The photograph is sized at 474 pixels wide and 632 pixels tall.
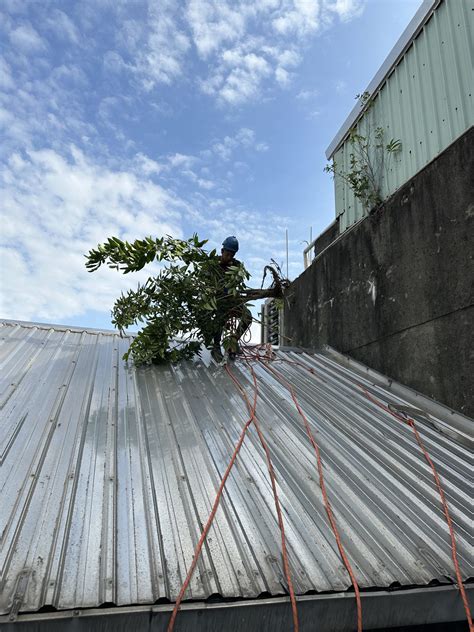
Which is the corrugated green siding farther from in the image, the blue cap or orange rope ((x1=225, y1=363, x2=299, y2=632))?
orange rope ((x1=225, y1=363, x2=299, y2=632))

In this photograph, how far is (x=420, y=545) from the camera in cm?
242

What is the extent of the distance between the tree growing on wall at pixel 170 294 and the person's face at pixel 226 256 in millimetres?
126

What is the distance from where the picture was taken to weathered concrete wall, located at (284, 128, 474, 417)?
396cm

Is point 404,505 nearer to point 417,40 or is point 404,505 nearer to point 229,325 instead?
point 229,325

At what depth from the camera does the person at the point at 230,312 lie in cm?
509

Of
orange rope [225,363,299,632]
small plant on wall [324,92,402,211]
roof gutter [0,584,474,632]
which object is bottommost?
roof gutter [0,584,474,632]

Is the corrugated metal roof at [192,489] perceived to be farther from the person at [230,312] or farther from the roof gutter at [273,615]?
the person at [230,312]

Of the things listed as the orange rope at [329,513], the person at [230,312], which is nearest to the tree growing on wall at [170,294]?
the person at [230,312]

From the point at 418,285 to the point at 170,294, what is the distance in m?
2.76

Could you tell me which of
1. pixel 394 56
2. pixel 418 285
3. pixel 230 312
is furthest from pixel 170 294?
pixel 394 56

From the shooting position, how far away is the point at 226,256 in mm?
5258

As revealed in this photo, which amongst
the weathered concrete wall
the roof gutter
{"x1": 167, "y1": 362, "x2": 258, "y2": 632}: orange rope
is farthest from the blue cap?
the roof gutter

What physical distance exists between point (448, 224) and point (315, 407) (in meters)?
2.23

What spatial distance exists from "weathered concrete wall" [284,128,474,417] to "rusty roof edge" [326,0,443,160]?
1.79 meters
